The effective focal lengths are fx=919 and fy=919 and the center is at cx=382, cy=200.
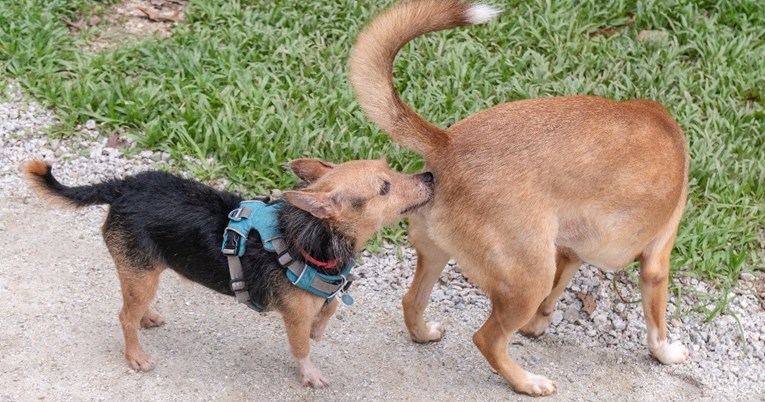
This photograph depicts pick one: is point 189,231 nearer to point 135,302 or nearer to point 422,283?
point 135,302

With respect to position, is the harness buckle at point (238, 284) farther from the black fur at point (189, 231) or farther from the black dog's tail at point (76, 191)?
the black dog's tail at point (76, 191)

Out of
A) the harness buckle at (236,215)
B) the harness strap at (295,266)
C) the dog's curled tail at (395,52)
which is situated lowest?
the harness strap at (295,266)

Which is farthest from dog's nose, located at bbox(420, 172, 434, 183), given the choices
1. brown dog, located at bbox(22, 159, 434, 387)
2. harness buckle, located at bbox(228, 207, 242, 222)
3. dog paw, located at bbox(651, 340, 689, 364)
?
dog paw, located at bbox(651, 340, 689, 364)

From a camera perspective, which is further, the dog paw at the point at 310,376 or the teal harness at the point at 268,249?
the dog paw at the point at 310,376

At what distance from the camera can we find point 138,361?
192 inches

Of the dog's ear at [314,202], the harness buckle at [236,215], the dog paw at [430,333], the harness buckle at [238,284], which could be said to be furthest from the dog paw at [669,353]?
the harness buckle at [236,215]

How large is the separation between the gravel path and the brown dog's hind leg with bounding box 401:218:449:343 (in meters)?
0.10

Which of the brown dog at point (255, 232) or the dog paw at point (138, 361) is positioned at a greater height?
the brown dog at point (255, 232)

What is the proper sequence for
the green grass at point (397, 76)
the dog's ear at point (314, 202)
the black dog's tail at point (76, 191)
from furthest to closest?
the green grass at point (397, 76) < the black dog's tail at point (76, 191) < the dog's ear at point (314, 202)

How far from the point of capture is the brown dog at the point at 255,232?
444 centimetres

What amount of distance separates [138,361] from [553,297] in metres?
2.35

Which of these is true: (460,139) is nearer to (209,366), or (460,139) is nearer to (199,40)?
(209,366)

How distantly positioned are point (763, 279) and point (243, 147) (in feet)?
11.6

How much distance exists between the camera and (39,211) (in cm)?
614
